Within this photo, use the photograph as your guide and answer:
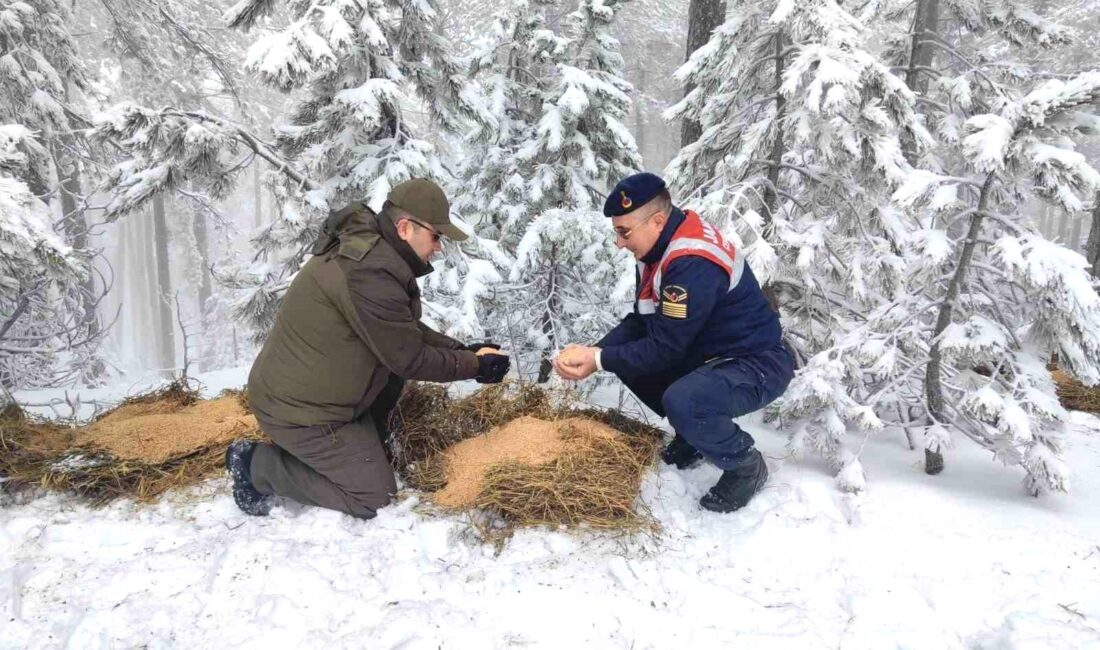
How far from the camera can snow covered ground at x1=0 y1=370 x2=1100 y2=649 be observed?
7.69 feet

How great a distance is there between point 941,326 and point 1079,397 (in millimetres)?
4119

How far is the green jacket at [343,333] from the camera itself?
10.1ft

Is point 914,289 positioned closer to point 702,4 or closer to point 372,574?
point 372,574

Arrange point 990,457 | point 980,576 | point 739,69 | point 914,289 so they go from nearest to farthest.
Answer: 1. point 980,576
2. point 914,289
3. point 990,457
4. point 739,69

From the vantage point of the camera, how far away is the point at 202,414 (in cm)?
427

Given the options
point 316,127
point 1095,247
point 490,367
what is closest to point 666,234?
point 490,367

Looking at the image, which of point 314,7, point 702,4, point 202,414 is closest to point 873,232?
point 702,4

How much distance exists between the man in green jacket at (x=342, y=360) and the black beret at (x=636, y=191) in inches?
39.9

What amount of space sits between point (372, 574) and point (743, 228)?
3.45 metres

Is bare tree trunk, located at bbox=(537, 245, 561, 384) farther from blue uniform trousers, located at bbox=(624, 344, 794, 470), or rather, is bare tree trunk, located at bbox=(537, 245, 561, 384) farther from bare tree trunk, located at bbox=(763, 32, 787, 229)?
blue uniform trousers, located at bbox=(624, 344, 794, 470)

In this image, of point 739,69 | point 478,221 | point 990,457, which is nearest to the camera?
point 990,457

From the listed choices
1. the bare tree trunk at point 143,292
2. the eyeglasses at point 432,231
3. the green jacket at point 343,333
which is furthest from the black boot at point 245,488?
the bare tree trunk at point 143,292

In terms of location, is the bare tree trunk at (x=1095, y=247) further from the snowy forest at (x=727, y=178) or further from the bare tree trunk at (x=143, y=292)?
the bare tree trunk at (x=143, y=292)

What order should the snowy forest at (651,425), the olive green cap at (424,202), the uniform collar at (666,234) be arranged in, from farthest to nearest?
the uniform collar at (666,234), the olive green cap at (424,202), the snowy forest at (651,425)
